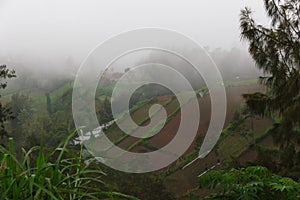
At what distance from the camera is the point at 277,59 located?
727cm

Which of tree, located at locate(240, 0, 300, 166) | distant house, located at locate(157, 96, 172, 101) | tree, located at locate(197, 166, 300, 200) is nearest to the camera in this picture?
tree, located at locate(197, 166, 300, 200)

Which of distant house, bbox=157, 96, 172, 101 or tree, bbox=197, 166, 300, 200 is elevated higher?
distant house, bbox=157, 96, 172, 101

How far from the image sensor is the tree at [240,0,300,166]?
6.95 metres

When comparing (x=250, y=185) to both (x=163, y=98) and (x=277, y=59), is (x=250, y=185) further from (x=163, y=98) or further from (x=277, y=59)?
(x=163, y=98)

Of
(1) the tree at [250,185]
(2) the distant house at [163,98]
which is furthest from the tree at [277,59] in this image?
(1) the tree at [250,185]

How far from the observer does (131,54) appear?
4637 millimetres

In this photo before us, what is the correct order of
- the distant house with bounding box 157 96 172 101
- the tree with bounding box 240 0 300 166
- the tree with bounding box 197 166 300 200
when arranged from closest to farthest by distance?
the tree with bounding box 197 166 300 200 → the tree with bounding box 240 0 300 166 → the distant house with bounding box 157 96 172 101

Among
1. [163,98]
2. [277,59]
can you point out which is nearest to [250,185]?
[277,59]

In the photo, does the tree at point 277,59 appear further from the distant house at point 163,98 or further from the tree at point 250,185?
the tree at point 250,185

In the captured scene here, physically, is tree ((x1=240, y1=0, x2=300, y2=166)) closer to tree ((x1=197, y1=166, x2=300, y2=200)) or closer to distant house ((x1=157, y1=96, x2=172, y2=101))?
distant house ((x1=157, y1=96, x2=172, y2=101))

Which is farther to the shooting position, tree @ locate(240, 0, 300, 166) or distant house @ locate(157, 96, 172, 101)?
distant house @ locate(157, 96, 172, 101)

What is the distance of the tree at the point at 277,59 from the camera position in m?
6.95

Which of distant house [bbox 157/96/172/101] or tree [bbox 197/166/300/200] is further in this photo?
distant house [bbox 157/96/172/101]

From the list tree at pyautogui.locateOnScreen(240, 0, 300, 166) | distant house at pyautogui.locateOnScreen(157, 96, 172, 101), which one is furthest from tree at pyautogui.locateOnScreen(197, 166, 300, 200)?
distant house at pyautogui.locateOnScreen(157, 96, 172, 101)
